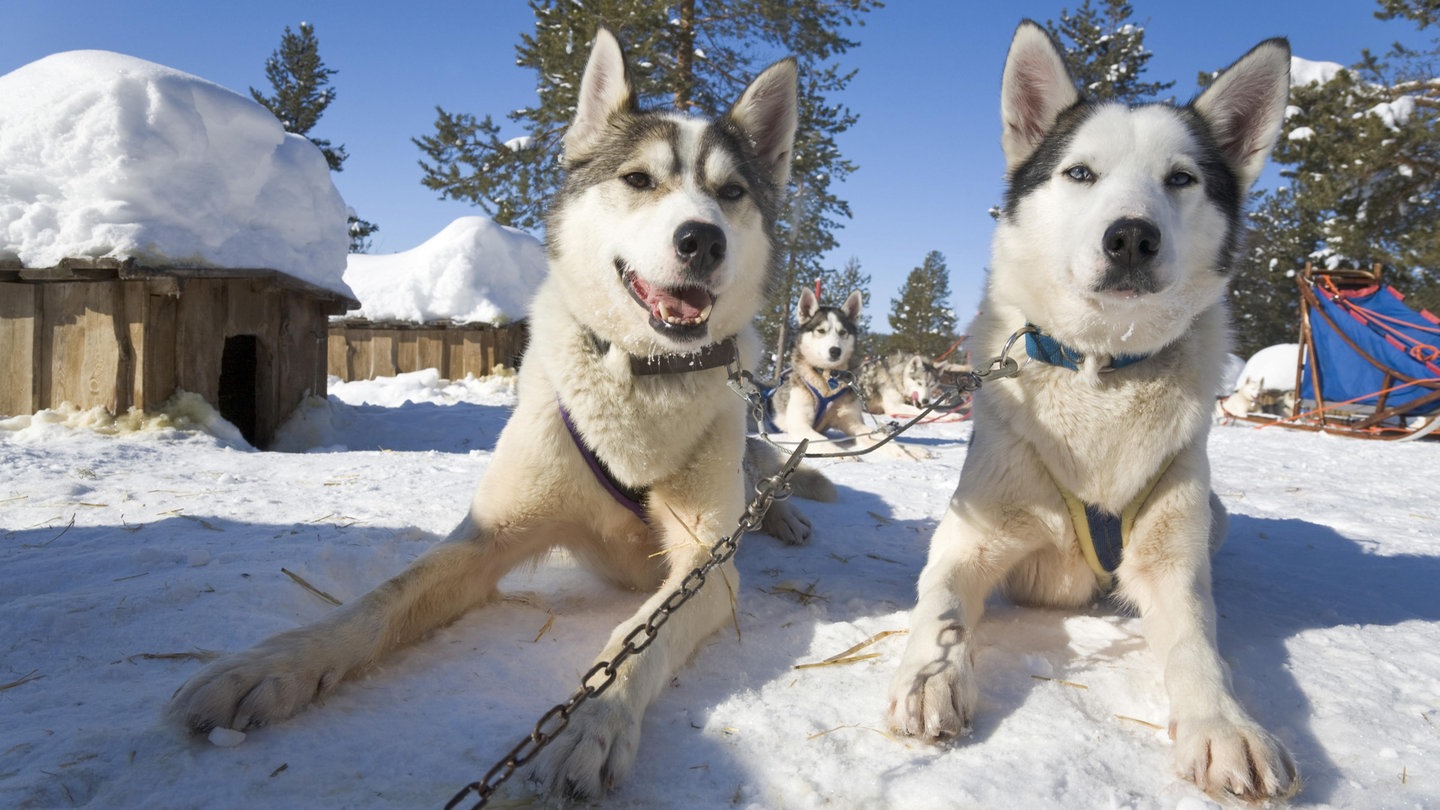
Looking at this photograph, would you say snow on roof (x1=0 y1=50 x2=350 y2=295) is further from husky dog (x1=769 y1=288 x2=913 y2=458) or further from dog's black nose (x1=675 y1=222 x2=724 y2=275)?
dog's black nose (x1=675 y1=222 x2=724 y2=275)

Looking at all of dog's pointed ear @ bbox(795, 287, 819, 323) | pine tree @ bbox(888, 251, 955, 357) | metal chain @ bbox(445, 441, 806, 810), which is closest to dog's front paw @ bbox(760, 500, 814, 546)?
metal chain @ bbox(445, 441, 806, 810)

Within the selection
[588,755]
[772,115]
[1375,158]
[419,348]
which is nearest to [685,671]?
[588,755]

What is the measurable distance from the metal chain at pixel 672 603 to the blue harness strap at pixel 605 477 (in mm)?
320

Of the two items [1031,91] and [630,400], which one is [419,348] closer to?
[630,400]

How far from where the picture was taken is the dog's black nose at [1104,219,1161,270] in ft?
6.61

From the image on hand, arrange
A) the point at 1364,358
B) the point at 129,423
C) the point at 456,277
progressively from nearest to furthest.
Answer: the point at 129,423 → the point at 1364,358 → the point at 456,277

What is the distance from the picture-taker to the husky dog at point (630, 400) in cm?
220

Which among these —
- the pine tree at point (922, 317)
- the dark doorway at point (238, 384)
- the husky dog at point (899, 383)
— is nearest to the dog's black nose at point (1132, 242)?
the dark doorway at point (238, 384)

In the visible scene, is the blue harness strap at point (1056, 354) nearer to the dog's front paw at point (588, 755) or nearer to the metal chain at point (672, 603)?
the metal chain at point (672, 603)

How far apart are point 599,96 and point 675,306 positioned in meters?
1.18

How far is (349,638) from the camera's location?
1.79 metres

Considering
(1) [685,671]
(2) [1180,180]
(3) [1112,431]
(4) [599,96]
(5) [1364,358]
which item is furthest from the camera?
(5) [1364,358]

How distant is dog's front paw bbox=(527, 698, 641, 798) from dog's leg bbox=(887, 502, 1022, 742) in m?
0.60

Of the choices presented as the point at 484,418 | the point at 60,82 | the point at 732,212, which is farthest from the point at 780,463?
the point at 60,82
